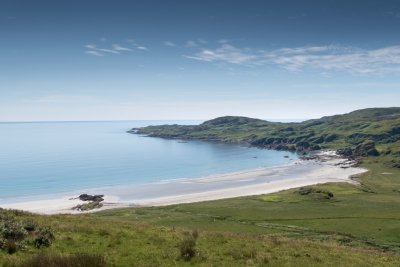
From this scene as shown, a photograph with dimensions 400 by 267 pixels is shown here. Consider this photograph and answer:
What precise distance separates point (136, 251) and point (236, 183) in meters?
134

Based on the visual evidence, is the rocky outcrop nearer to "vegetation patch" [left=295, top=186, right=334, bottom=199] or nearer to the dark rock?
the dark rock

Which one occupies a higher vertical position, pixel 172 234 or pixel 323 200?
pixel 172 234

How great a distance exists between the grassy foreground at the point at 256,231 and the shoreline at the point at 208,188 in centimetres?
1490

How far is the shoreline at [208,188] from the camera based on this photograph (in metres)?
113

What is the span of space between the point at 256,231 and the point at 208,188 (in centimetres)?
8049

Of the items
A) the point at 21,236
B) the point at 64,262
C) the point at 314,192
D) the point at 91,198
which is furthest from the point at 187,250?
the point at 91,198

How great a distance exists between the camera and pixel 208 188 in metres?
144

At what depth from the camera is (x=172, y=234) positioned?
30172 mm

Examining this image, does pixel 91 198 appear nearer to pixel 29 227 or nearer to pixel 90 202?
pixel 90 202

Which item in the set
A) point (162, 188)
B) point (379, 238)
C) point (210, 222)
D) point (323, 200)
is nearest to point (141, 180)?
point (162, 188)

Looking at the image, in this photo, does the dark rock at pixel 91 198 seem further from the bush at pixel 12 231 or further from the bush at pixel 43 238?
the bush at pixel 43 238

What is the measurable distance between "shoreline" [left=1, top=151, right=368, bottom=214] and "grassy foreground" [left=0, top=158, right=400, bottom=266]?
48.9 ft

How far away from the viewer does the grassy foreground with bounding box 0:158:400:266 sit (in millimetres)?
23531

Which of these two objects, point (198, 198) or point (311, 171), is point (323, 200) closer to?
point (198, 198)
